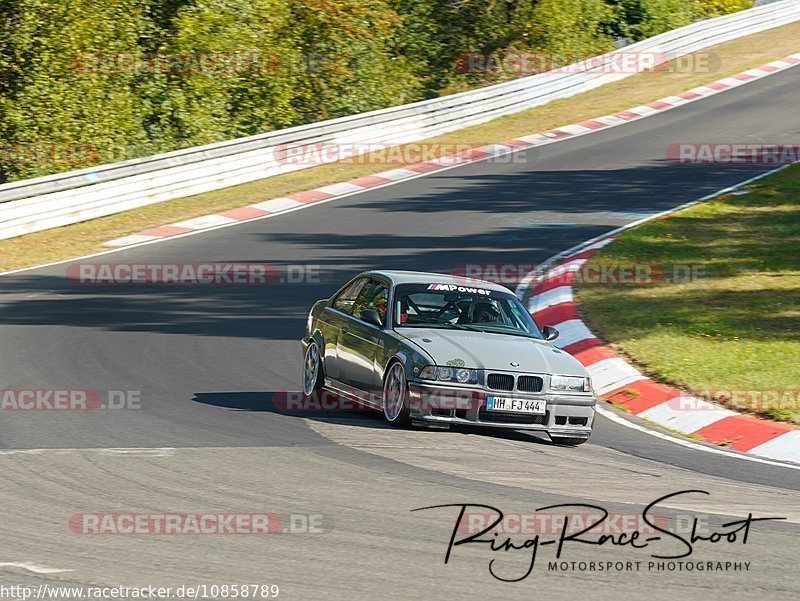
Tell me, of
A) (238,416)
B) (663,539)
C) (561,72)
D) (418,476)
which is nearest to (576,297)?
(238,416)

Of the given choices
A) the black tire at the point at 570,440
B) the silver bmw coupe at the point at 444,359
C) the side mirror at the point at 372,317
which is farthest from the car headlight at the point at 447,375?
the side mirror at the point at 372,317

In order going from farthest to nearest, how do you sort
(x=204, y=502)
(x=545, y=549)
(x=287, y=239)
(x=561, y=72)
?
(x=561, y=72) < (x=287, y=239) < (x=204, y=502) < (x=545, y=549)

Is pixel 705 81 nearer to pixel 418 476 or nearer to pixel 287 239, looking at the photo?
pixel 287 239

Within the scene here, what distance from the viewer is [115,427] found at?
35.0ft

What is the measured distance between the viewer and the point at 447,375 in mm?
10555

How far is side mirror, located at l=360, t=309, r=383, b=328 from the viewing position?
11.5 m

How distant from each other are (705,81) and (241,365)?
92.2 ft

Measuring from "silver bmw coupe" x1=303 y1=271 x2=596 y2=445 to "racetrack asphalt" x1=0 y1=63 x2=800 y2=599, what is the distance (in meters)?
0.30

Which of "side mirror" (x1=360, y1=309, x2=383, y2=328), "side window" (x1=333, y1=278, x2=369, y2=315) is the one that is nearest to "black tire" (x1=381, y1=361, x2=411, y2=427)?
"side mirror" (x1=360, y1=309, x2=383, y2=328)
